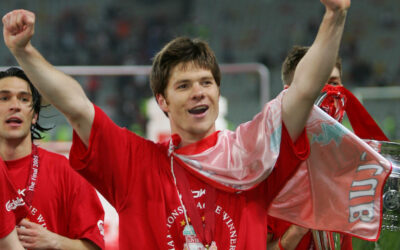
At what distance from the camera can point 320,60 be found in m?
2.17

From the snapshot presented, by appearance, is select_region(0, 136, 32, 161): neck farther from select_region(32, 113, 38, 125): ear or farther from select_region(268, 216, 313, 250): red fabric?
select_region(268, 216, 313, 250): red fabric

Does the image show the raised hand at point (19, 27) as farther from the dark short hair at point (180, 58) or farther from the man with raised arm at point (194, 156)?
the dark short hair at point (180, 58)

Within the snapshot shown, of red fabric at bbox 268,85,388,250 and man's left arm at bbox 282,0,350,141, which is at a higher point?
man's left arm at bbox 282,0,350,141

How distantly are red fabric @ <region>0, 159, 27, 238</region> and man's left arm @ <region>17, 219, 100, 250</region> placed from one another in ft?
0.19

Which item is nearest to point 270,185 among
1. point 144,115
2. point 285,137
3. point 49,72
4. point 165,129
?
point 285,137

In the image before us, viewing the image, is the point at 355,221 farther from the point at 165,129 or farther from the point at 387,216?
the point at 165,129

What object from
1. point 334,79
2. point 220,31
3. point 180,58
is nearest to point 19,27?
point 180,58

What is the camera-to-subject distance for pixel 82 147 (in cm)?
227

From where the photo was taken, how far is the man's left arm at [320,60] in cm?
215

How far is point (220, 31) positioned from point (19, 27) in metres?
11.9

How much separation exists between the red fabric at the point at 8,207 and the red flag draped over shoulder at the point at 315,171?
2.34 ft

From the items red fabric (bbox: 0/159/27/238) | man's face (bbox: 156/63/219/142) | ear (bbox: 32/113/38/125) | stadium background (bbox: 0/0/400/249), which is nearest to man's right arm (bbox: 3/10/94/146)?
man's face (bbox: 156/63/219/142)

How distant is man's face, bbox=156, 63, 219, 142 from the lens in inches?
97.6

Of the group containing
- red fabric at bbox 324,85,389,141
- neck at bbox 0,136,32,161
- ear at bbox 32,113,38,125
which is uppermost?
red fabric at bbox 324,85,389,141
